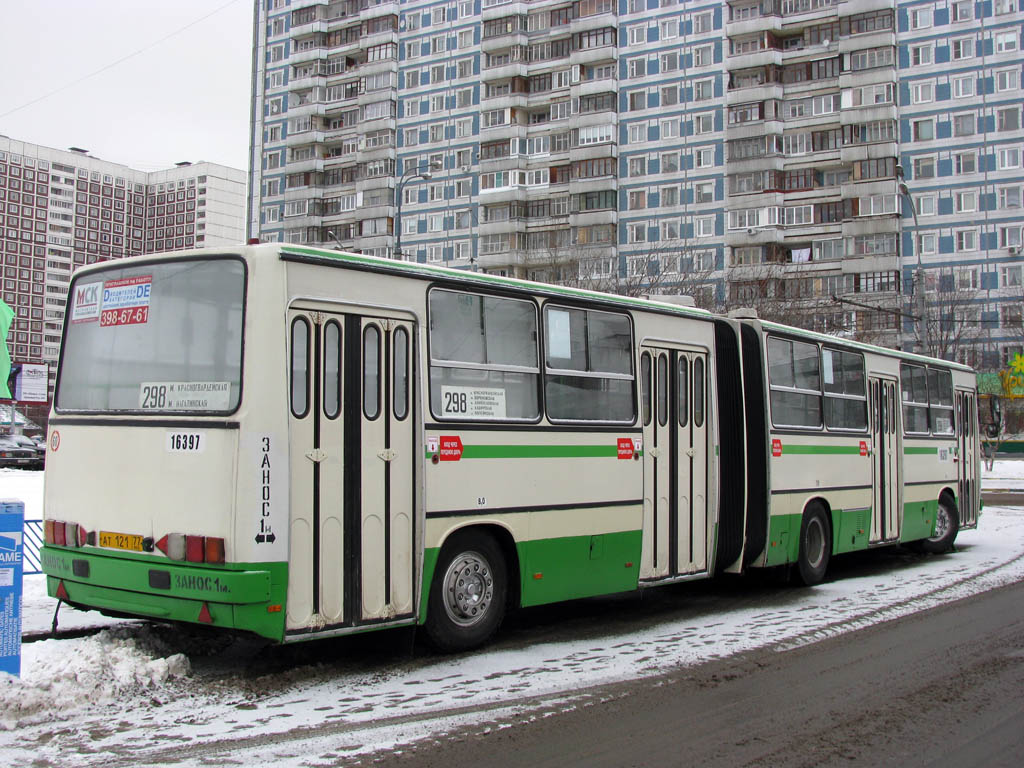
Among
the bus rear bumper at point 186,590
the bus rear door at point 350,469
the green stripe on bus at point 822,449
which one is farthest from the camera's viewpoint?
the green stripe on bus at point 822,449

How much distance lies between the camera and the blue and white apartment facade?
62.7 metres

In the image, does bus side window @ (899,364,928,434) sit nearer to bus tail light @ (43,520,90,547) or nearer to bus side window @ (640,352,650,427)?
bus side window @ (640,352,650,427)

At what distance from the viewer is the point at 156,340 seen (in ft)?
25.3

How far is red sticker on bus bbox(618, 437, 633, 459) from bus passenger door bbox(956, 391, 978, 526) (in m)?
9.54

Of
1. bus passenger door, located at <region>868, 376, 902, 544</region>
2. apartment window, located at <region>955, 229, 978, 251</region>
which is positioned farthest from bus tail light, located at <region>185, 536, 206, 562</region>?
apartment window, located at <region>955, 229, 978, 251</region>

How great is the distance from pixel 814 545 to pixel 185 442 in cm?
869

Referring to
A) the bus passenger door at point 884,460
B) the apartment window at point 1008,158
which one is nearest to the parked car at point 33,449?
the bus passenger door at point 884,460

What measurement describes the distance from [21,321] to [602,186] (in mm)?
104373

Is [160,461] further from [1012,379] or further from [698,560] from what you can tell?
[1012,379]

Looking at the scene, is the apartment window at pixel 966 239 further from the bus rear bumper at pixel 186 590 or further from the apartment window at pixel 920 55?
the bus rear bumper at pixel 186 590

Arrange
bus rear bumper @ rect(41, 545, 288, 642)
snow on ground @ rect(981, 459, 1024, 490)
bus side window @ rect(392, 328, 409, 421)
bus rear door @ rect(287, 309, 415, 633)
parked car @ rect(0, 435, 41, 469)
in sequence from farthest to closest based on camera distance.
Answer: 1. parked car @ rect(0, 435, 41, 469)
2. snow on ground @ rect(981, 459, 1024, 490)
3. bus side window @ rect(392, 328, 409, 421)
4. bus rear door @ rect(287, 309, 415, 633)
5. bus rear bumper @ rect(41, 545, 288, 642)

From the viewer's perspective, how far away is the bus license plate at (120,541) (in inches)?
290

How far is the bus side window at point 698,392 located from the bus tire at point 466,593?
3378 millimetres

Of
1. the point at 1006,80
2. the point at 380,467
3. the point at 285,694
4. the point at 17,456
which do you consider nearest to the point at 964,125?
the point at 1006,80
